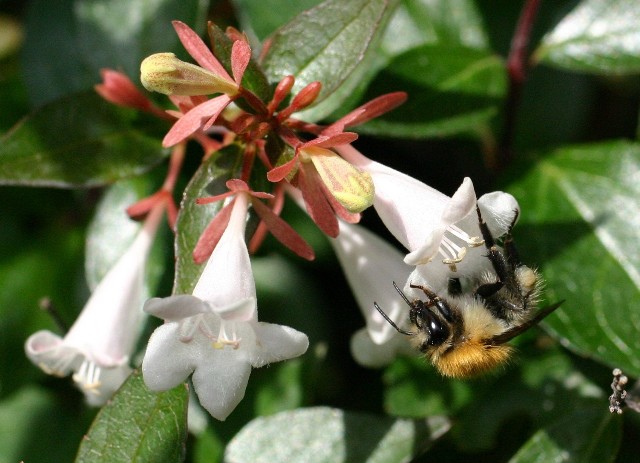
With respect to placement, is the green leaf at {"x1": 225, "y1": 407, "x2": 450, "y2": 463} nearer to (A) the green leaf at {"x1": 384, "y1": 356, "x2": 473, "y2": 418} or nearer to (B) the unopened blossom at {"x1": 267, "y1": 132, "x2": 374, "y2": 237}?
(A) the green leaf at {"x1": 384, "y1": 356, "x2": 473, "y2": 418}

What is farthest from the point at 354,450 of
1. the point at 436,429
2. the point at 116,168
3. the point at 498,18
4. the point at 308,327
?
the point at 498,18

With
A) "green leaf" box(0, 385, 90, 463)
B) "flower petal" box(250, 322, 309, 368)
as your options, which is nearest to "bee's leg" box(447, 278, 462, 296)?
"flower petal" box(250, 322, 309, 368)

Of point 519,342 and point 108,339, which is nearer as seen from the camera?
point 108,339

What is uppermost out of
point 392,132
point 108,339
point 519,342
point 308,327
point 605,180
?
point 392,132

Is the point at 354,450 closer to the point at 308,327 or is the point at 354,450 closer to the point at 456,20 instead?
the point at 308,327

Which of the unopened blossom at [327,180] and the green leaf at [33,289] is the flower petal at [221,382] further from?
the green leaf at [33,289]

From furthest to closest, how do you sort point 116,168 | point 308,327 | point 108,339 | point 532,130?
point 532,130 → point 308,327 → point 116,168 → point 108,339

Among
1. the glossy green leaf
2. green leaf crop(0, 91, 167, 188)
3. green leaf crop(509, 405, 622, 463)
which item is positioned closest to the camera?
green leaf crop(0, 91, 167, 188)
